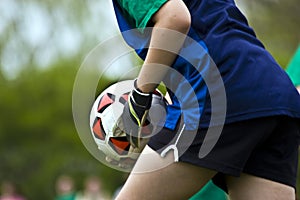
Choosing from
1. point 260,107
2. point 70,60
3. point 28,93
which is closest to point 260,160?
point 260,107

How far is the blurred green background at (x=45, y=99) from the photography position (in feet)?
80.4

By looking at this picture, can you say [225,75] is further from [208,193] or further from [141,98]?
[208,193]

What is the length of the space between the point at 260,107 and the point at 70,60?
24.8 m

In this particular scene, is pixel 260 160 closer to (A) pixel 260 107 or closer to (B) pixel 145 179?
(A) pixel 260 107

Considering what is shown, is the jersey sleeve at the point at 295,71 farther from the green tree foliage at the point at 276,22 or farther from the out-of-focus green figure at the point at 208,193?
the green tree foliage at the point at 276,22

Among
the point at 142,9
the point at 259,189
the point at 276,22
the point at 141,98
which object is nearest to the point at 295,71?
the point at 259,189

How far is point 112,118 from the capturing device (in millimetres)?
3703

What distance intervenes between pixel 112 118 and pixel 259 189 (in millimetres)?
725

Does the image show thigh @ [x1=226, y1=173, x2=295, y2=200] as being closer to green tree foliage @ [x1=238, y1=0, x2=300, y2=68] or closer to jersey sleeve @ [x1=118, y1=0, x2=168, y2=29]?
jersey sleeve @ [x1=118, y1=0, x2=168, y2=29]

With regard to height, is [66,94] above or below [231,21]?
below

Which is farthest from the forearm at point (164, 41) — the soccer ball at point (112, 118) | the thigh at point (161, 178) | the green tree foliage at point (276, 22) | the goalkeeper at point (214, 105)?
the green tree foliage at point (276, 22)

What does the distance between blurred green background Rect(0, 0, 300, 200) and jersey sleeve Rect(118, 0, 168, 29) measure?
64.0 ft

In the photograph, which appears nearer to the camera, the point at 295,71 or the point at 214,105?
the point at 214,105

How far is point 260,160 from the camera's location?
351 cm
